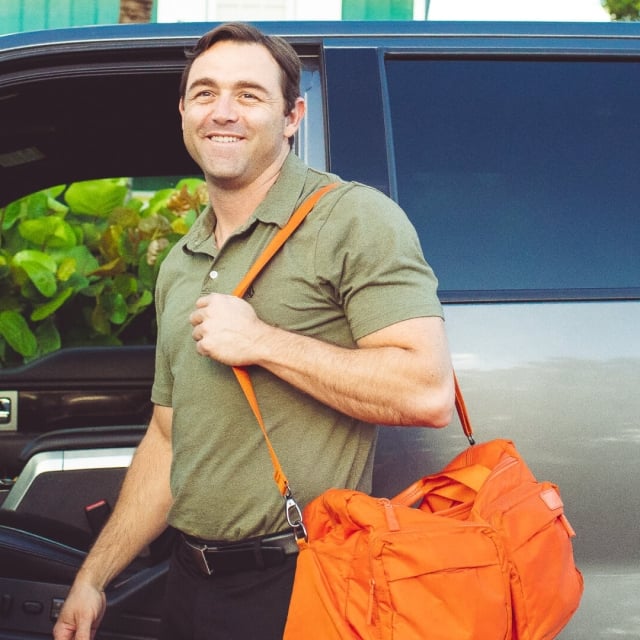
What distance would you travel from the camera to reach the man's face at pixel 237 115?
1.73 meters

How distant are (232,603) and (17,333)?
2.64 meters

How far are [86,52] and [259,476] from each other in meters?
1.12

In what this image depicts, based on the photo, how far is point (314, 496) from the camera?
5.34ft

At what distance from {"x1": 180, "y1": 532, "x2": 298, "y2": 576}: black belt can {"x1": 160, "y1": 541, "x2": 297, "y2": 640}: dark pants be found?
16mm

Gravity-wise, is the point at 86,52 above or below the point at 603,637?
above

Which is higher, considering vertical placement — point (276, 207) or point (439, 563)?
point (276, 207)

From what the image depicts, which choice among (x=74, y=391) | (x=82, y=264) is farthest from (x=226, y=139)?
(x=82, y=264)

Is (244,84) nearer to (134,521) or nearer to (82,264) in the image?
(134,521)

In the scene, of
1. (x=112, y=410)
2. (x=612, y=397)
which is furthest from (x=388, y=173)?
(x=112, y=410)

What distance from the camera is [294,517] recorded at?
5.03 ft

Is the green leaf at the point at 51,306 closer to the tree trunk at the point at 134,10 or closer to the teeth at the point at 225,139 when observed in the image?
the teeth at the point at 225,139

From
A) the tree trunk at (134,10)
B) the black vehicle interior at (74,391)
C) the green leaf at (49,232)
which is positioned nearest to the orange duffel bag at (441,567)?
the black vehicle interior at (74,391)

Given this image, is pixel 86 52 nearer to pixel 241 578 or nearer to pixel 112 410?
pixel 241 578

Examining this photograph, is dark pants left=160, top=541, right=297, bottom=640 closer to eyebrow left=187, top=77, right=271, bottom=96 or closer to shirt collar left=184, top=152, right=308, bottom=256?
shirt collar left=184, top=152, right=308, bottom=256
